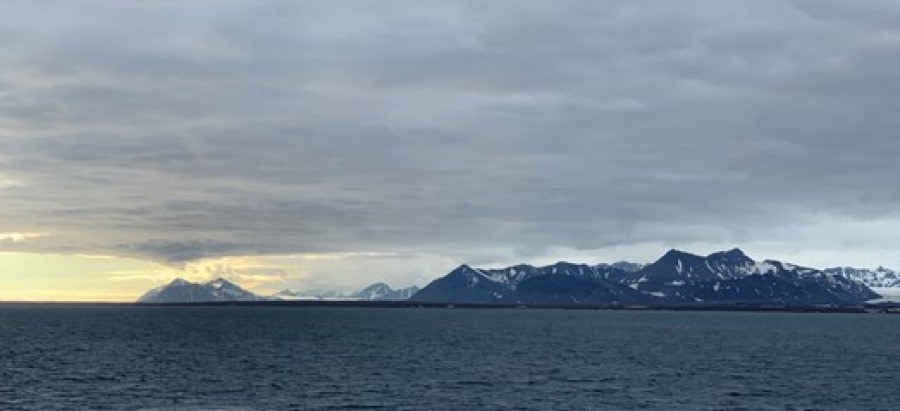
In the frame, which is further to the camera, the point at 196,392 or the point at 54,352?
the point at 54,352

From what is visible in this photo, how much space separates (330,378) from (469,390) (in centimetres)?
2316

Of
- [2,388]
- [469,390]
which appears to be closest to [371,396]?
[469,390]

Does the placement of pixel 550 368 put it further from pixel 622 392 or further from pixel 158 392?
pixel 158 392

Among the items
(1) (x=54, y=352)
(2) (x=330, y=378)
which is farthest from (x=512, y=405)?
(1) (x=54, y=352)

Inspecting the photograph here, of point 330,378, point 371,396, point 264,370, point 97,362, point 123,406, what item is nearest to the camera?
point 123,406

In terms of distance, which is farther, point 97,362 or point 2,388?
point 97,362

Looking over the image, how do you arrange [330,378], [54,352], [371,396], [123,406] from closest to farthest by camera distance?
[123,406] < [371,396] < [330,378] < [54,352]

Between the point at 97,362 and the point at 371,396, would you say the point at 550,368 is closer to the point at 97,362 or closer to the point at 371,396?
the point at 371,396

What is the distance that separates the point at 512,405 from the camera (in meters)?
111

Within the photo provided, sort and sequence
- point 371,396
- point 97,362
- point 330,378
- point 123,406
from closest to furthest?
1. point 123,406
2. point 371,396
3. point 330,378
4. point 97,362

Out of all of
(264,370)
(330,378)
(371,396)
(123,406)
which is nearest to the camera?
(123,406)

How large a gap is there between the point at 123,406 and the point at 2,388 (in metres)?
24.6

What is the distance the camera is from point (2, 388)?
122875mm

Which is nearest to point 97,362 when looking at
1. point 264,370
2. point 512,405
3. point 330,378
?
point 264,370
